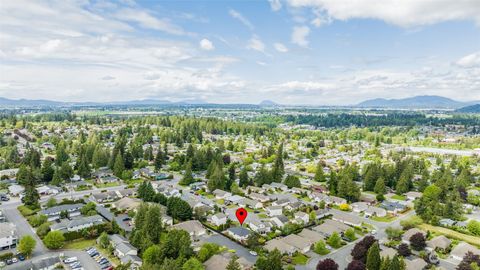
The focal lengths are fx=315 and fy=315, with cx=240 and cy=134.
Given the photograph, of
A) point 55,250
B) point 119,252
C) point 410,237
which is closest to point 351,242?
point 410,237

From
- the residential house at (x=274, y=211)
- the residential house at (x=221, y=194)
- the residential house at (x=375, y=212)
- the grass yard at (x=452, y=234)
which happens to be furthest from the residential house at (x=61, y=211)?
the grass yard at (x=452, y=234)

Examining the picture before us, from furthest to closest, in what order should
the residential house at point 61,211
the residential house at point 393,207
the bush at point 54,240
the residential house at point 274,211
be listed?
the residential house at point 393,207 < the residential house at point 274,211 < the residential house at point 61,211 < the bush at point 54,240

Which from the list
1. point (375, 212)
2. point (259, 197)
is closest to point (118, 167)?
point (259, 197)

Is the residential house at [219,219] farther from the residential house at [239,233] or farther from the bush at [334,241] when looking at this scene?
the bush at [334,241]

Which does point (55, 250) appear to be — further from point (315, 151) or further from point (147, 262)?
point (315, 151)

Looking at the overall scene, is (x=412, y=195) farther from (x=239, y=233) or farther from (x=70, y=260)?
(x=70, y=260)

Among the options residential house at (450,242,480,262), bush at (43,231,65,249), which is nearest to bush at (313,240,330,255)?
residential house at (450,242,480,262)
